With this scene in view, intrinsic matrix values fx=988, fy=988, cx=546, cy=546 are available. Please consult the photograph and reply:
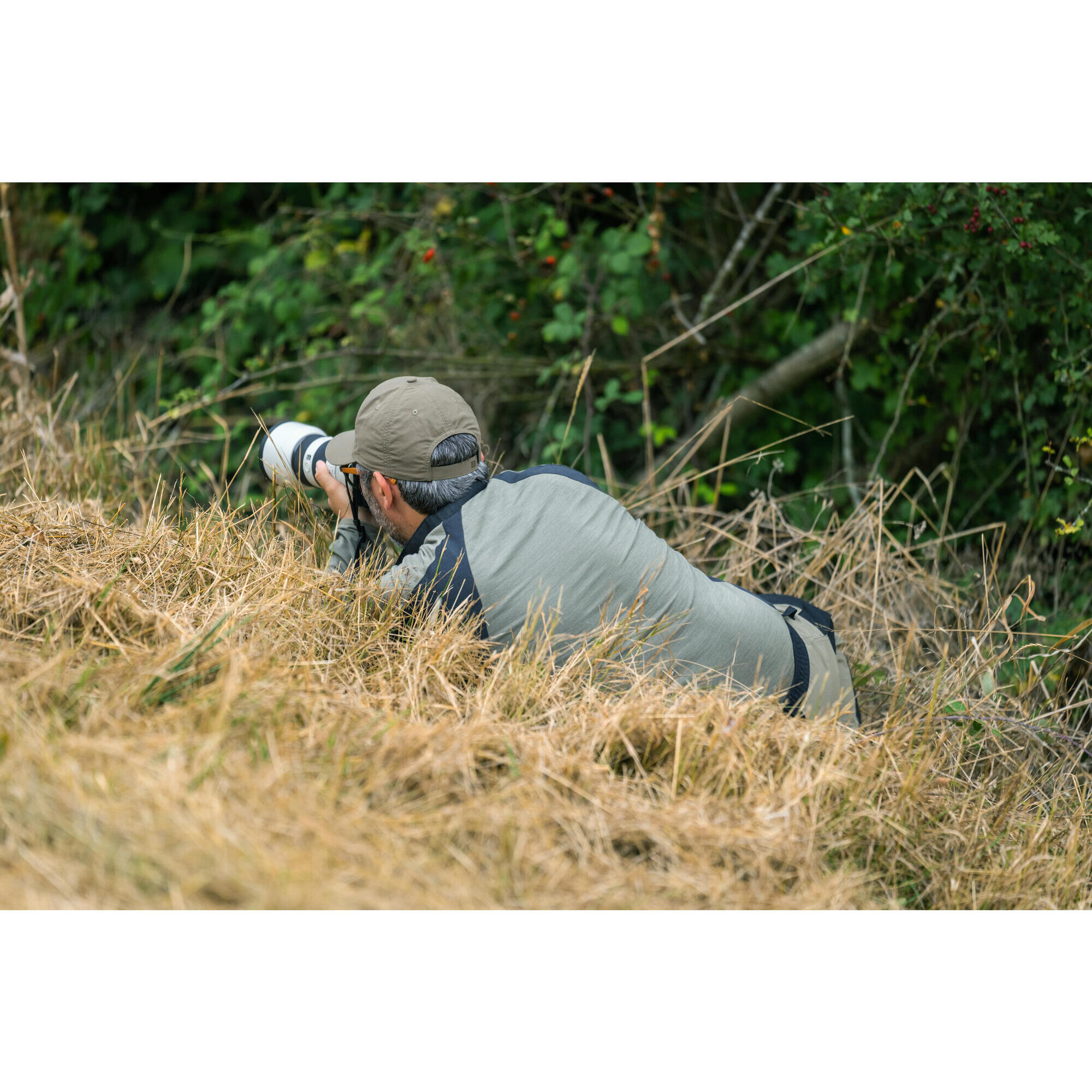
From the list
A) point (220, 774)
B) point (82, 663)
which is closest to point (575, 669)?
Answer: point (220, 774)

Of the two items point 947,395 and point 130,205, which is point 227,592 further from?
point 130,205

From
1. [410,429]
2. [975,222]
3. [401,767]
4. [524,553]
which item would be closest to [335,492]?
[410,429]

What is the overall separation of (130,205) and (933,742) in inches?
217

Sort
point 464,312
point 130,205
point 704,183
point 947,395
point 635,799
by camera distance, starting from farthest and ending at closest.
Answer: point 130,205 → point 464,312 → point 704,183 → point 947,395 → point 635,799

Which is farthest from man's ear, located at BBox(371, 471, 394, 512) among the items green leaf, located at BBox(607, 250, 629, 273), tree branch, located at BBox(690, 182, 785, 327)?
tree branch, located at BBox(690, 182, 785, 327)

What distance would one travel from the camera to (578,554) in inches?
80.4

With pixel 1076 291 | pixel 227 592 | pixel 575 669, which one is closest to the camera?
pixel 575 669

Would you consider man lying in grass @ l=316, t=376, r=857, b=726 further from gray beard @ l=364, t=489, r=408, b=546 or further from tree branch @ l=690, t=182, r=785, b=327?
tree branch @ l=690, t=182, r=785, b=327

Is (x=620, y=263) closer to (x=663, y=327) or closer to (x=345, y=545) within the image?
(x=663, y=327)

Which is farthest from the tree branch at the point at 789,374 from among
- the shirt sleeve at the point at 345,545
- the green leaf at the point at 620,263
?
the shirt sleeve at the point at 345,545

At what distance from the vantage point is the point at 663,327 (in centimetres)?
429

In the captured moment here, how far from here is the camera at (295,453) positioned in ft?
7.69

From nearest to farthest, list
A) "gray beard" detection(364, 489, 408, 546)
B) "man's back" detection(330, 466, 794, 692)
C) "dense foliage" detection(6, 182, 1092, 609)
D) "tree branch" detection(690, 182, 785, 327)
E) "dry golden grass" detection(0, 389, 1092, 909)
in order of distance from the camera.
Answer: "dry golden grass" detection(0, 389, 1092, 909) → "man's back" detection(330, 466, 794, 692) → "gray beard" detection(364, 489, 408, 546) → "dense foliage" detection(6, 182, 1092, 609) → "tree branch" detection(690, 182, 785, 327)

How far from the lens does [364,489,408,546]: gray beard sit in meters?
2.17
